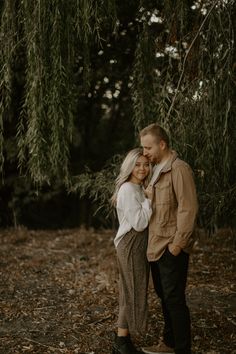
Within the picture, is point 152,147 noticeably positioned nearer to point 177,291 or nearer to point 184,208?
point 184,208

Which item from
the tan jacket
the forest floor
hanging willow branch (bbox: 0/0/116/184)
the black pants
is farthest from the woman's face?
the forest floor

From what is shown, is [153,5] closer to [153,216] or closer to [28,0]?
[28,0]

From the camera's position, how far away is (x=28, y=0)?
12.7 feet

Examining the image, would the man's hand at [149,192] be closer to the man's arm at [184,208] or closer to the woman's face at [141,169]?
the woman's face at [141,169]

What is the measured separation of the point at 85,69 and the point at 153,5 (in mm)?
962

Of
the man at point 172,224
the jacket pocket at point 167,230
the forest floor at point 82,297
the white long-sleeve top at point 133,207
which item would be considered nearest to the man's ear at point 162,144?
the man at point 172,224

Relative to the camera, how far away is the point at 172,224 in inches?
126

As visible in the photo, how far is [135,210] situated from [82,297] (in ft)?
6.77

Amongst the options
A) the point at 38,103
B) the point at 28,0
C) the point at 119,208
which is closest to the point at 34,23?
the point at 28,0

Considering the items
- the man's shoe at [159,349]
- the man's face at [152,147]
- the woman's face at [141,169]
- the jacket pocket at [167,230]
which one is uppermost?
the man's face at [152,147]

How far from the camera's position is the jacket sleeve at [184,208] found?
306 centimetres

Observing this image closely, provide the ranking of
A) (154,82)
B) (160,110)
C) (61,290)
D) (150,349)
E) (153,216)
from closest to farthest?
(153,216) → (150,349) → (160,110) → (154,82) → (61,290)

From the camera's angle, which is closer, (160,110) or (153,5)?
(160,110)

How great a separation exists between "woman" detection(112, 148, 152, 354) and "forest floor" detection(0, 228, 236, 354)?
1.38 ft
